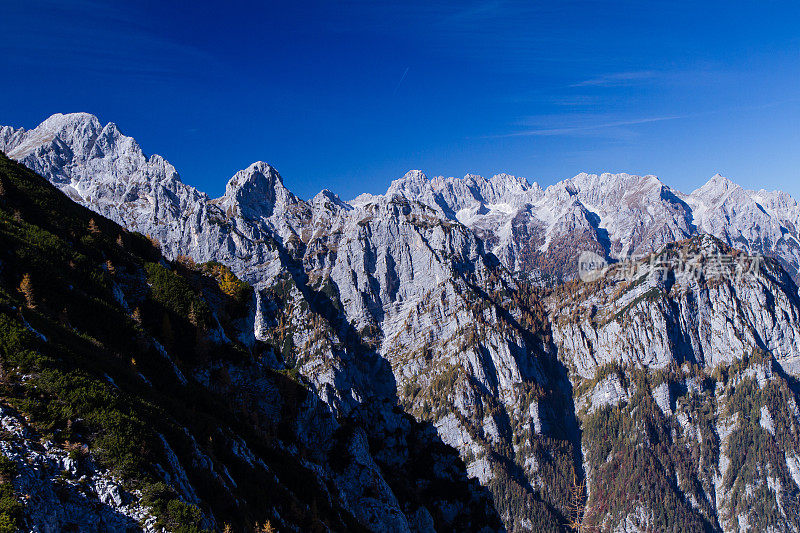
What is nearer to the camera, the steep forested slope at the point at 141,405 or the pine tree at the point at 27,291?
the steep forested slope at the point at 141,405

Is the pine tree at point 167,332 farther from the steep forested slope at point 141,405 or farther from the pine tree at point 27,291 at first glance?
the pine tree at point 27,291

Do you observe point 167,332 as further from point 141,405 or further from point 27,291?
point 141,405

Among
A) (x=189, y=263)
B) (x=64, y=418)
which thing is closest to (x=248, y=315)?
(x=189, y=263)

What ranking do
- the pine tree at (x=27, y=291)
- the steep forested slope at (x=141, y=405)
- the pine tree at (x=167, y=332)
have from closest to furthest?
the steep forested slope at (x=141, y=405), the pine tree at (x=27, y=291), the pine tree at (x=167, y=332)

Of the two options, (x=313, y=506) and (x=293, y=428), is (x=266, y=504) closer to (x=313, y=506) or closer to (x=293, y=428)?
(x=313, y=506)

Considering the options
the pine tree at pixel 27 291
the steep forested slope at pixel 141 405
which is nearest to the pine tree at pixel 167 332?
the steep forested slope at pixel 141 405

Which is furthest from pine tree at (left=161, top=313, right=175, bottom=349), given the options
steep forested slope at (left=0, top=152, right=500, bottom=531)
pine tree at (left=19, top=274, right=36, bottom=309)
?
pine tree at (left=19, top=274, right=36, bottom=309)

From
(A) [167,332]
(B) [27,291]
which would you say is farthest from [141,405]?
(A) [167,332]

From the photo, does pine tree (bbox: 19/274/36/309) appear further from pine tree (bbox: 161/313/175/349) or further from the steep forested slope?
pine tree (bbox: 161/313/175/349)
